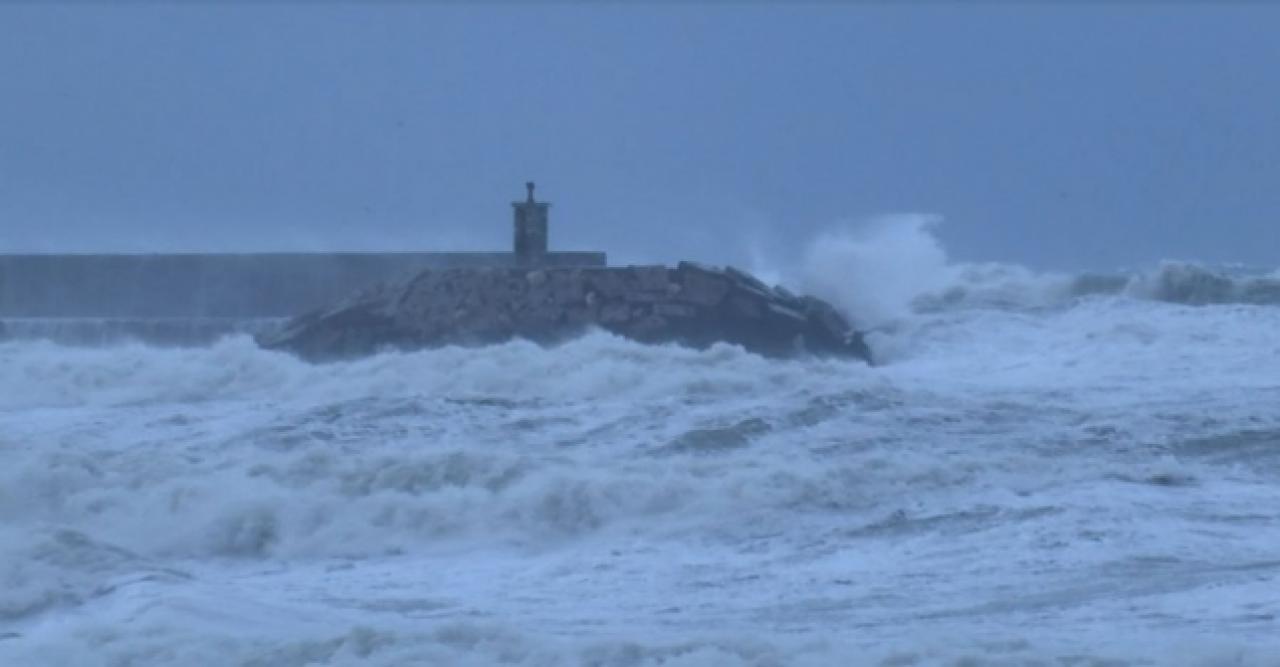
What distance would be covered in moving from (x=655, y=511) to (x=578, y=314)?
987 centimetres

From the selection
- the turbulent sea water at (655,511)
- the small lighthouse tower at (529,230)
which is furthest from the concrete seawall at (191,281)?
the turbulent sea water at (655,511)

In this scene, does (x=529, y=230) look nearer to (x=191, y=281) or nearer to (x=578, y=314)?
(x=578, y=314)

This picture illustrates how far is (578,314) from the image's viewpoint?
64.0 feet

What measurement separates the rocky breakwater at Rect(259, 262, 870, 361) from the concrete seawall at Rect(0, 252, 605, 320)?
2669 millimetres

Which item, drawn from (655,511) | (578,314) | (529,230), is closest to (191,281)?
(529,230)

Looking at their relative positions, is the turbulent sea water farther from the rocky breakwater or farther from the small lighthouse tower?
the small lighthouse tower

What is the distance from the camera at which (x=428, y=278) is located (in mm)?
20719

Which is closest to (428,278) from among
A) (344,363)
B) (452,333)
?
(452,333)

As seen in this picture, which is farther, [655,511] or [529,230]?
[529,230]

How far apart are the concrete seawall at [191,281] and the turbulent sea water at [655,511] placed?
260 inches

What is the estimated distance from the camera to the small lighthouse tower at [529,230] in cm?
2195

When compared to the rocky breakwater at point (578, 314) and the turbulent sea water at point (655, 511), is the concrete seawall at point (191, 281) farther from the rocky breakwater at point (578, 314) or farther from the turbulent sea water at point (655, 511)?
the turbulent sea water at point (655, 511)

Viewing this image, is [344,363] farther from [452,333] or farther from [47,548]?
[47,548]

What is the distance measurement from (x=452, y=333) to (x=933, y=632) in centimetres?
1347
